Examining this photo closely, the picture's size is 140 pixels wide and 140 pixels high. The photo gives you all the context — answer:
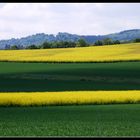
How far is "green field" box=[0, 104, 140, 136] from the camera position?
9016 millimetres

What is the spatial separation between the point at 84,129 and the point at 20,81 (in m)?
19.2

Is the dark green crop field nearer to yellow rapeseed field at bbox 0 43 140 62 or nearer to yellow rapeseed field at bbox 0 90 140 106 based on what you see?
yellow rapeseed field at bbox 0 43 140 62

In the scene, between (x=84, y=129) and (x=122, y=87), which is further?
(x=122, y=87)

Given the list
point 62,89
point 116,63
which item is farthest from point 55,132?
point 116,63

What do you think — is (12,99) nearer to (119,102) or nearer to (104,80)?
(119,102)

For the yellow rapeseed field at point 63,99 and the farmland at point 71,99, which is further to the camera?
the yellow rapeseed field at point 63,99

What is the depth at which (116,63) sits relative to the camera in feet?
128

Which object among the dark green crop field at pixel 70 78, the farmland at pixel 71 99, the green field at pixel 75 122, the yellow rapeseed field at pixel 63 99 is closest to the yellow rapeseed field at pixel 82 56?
the farmland at pixel 71 99

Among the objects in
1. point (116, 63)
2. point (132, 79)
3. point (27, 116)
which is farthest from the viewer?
point (116, 63)

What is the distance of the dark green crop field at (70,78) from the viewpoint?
25.3 meters

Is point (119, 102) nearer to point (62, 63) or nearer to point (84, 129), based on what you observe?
point (84, 129)

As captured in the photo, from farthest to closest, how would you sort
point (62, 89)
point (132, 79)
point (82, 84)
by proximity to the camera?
point (132, 79) < point (82, 84) < point (62, 89)

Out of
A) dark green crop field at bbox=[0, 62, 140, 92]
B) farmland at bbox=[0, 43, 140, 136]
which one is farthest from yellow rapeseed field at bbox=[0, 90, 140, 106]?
dark green crop field at bbox=[0, 62, 140, 92]

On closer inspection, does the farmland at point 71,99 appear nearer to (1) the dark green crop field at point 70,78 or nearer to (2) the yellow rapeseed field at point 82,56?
(1) the dark green crop field at point 70,78
